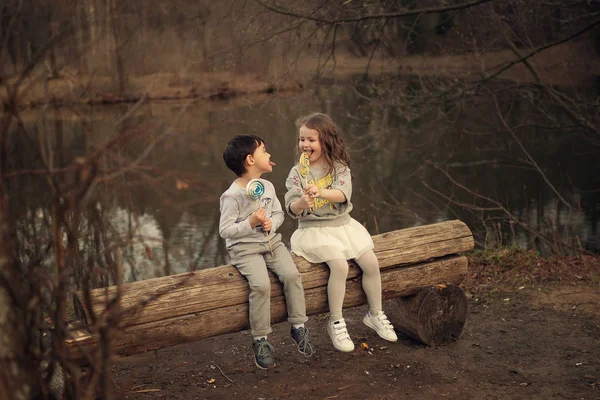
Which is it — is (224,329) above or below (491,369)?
above

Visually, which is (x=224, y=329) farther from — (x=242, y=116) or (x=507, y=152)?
(x=242, y=116)

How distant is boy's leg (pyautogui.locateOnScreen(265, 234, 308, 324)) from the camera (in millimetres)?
4242

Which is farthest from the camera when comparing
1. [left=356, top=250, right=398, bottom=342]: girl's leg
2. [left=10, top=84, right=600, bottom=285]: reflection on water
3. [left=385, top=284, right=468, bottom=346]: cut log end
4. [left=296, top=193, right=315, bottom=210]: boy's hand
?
[left=10, top=84, right=600, bottom=285]: reflection on water

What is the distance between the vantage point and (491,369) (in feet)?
15.0

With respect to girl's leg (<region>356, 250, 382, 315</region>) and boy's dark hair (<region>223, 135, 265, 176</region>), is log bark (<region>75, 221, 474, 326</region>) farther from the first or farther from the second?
boy's dark hair (<region>223, 135, 265, 176</region>)

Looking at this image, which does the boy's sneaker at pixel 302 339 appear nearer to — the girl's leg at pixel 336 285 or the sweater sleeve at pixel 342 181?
the girl's leg at pixel 336 285

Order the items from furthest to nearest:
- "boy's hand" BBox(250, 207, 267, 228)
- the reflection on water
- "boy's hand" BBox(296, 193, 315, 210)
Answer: the reflection on water < "boy's hand" BBox(296, 193, 315, 210) < "boy's hand" BBox(250, 207, 267, 228)

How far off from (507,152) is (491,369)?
10362 mm

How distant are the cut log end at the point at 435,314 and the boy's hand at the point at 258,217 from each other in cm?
137

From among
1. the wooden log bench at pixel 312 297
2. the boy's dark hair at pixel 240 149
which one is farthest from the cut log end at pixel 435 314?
the boy's dark hair at pixel 240 149

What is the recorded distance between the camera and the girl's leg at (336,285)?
4.41 meters

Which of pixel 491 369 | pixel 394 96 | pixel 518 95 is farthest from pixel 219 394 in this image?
pixel 518 95

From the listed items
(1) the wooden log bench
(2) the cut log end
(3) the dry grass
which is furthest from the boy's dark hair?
(3) the dry grass

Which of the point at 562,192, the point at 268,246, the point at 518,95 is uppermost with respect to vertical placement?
the point at 518,95
